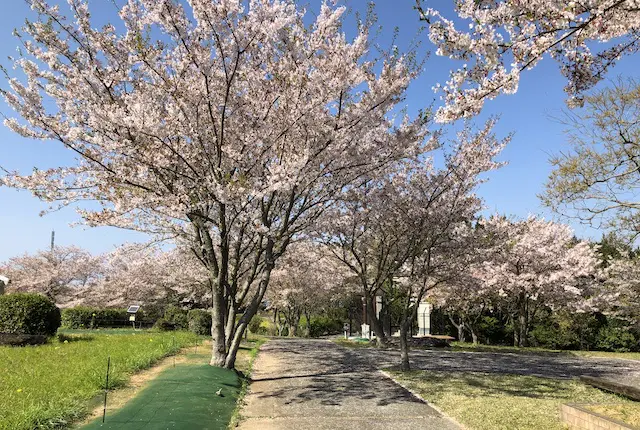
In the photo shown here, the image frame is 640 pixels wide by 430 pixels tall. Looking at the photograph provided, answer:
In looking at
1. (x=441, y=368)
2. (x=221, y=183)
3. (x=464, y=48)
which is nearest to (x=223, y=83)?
(x=221, y=183)

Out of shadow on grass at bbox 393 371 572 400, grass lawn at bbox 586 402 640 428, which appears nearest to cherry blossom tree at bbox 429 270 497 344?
shadow on grass at bbox 393 371 572 400

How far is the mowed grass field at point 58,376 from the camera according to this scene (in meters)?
6.20

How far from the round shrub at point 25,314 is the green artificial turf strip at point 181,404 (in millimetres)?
7709

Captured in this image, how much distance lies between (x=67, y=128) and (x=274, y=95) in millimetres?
4606

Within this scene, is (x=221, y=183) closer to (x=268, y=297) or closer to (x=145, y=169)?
(x=145, y=169)

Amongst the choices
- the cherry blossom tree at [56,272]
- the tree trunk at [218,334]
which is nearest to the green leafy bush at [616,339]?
the tree trunk at [218,334]

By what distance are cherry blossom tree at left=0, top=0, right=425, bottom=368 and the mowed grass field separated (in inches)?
111

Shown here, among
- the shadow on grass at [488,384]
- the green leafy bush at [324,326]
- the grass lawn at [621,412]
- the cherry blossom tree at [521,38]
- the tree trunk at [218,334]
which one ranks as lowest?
the green leafy bush at [324,326]

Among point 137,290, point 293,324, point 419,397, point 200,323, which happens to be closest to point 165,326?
point 200,323

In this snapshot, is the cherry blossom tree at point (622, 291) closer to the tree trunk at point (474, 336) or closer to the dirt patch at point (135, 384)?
the tree trunk at point (474, 336)

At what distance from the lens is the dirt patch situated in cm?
712

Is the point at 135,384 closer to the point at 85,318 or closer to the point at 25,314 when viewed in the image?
the point at 25,314

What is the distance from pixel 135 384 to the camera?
30.8ft

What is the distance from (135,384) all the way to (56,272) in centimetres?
3509
